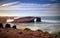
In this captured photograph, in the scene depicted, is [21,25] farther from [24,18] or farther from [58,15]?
[58,15]

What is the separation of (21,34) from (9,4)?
501 mm

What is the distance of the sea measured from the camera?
1.69 metres

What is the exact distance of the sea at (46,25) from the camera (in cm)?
169

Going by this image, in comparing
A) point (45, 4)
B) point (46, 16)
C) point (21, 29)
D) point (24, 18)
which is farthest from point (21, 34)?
point (45, 4)

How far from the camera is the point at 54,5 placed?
1721mm

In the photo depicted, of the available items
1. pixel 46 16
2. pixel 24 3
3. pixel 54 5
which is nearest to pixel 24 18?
pixel 24 3

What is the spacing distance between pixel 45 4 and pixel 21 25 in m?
0.49

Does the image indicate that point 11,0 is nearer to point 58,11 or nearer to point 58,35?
point 58,11

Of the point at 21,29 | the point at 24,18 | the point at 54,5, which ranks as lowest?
the point at 21,29

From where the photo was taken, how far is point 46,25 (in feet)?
Answer: 5.60

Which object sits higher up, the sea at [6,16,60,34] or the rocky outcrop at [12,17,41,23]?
the rocky outcrop at [12,17,41,23]

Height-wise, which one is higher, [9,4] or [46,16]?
[9,4]

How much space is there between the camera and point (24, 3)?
1.73m

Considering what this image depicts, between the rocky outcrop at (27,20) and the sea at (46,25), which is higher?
the rocky outcrop at (27,20)
